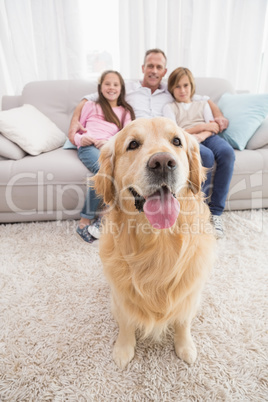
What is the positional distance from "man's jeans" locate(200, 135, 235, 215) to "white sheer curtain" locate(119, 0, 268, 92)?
6.27 feet

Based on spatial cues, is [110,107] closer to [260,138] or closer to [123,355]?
[260,138]

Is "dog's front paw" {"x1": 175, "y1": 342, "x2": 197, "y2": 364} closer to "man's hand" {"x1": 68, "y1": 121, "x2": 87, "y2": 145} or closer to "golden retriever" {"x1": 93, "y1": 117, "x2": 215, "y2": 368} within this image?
"golden retriever" {"x1": 93, "y1": 117, "x2": 215, "y2": 368}

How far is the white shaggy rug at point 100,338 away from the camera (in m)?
0.89

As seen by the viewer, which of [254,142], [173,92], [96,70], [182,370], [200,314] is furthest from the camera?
[96,70]

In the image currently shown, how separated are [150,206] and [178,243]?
21cm

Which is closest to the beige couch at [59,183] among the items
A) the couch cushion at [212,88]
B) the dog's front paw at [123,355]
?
the couch cushion at [212,88]

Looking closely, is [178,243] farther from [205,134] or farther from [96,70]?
[96,70]

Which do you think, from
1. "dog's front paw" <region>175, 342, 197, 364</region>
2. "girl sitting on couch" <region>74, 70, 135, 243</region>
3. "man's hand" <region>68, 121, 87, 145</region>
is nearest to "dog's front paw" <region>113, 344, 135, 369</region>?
"dog's front paw" <region>175, 342, 197, 364</region>

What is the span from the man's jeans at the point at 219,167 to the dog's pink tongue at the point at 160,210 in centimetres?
107

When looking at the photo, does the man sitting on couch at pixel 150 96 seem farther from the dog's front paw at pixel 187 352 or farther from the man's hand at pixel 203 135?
the dog's front paw at pixel 187 352

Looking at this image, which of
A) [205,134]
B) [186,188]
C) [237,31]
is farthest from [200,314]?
[237,31]

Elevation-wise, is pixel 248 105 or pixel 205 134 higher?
pixel 248 105

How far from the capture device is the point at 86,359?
3.27 ft

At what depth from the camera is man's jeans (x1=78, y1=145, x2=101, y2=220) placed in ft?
6.07
